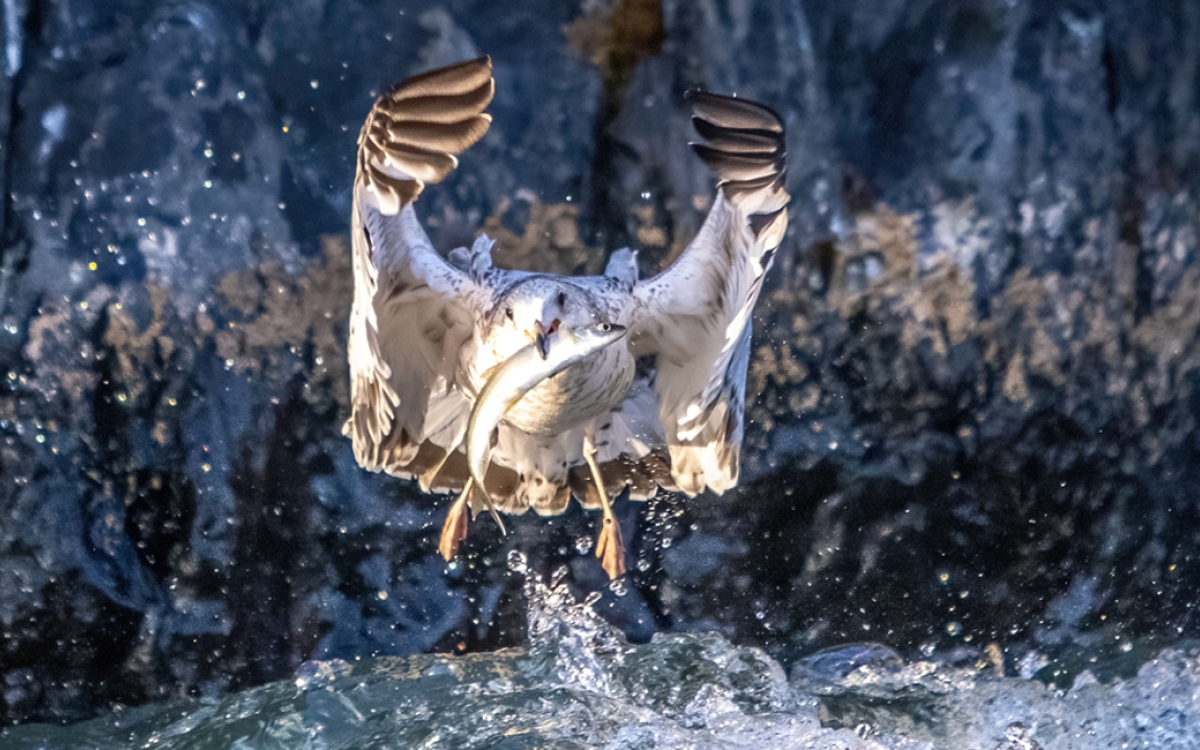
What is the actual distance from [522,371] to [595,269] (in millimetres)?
1170

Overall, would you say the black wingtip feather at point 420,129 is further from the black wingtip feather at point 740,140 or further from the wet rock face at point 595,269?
the wet rock face at point 595,269

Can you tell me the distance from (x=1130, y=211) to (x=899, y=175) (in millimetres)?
874

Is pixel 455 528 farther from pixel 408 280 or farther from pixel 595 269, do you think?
pixel 595 269

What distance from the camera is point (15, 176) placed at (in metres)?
2.47

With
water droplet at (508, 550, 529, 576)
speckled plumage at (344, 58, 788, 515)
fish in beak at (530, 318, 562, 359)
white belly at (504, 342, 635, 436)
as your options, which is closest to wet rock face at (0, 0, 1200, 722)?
water droplet at (508, 550, 529, 576)

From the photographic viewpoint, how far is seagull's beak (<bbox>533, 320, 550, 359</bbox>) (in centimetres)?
150

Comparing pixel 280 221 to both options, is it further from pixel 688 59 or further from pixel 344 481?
pixel 688 59

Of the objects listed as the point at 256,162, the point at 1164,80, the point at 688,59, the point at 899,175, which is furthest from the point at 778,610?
the point at 256,162

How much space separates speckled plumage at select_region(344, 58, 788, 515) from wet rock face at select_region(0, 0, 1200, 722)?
531 millimetres

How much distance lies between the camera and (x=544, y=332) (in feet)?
5.08

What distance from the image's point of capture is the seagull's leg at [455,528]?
210cm

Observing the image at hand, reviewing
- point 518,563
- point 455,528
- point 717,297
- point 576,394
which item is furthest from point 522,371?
point 518,563

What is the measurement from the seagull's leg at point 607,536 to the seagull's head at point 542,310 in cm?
68

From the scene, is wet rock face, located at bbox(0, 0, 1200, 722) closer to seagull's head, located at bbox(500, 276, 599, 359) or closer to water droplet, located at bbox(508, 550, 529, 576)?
water droplet, located at bbox(508, 550, 529, 576)
